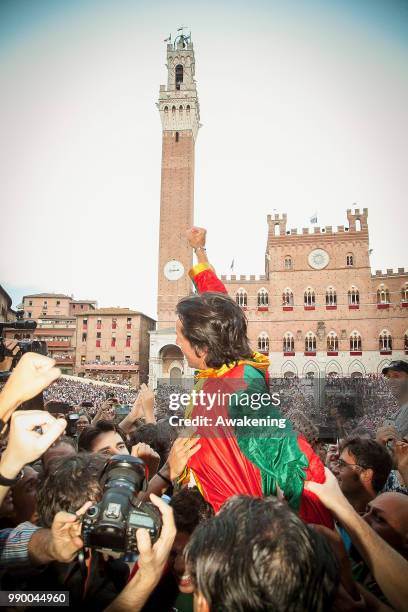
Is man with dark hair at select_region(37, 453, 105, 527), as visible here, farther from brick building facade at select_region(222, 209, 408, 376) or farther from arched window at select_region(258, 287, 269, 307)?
arched window at select_region(258, 287, 269, 307)

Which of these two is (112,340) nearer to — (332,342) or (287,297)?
(287,297)

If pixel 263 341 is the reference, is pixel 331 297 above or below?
above

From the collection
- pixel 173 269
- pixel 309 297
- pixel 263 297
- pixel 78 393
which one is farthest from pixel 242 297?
pixel 78 393

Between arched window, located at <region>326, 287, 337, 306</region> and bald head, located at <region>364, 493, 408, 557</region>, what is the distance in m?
30.5

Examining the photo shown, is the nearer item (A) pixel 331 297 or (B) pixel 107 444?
(B) pixel 107 444

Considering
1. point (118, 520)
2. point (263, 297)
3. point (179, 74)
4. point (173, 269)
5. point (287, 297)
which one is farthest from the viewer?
point (179, 74)

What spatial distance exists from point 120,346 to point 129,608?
44230 millimetres

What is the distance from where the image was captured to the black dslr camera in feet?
3.70

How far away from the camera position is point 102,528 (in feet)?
3.68

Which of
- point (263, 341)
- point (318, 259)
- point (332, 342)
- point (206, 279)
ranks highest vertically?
point (318, 259)

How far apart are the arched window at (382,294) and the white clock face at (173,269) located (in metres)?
16.0

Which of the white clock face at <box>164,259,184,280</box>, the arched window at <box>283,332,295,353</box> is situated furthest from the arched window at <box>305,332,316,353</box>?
the white clock face at <box>164,259,184,280</box>

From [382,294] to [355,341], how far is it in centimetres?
428

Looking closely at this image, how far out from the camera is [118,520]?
3.71 feet
